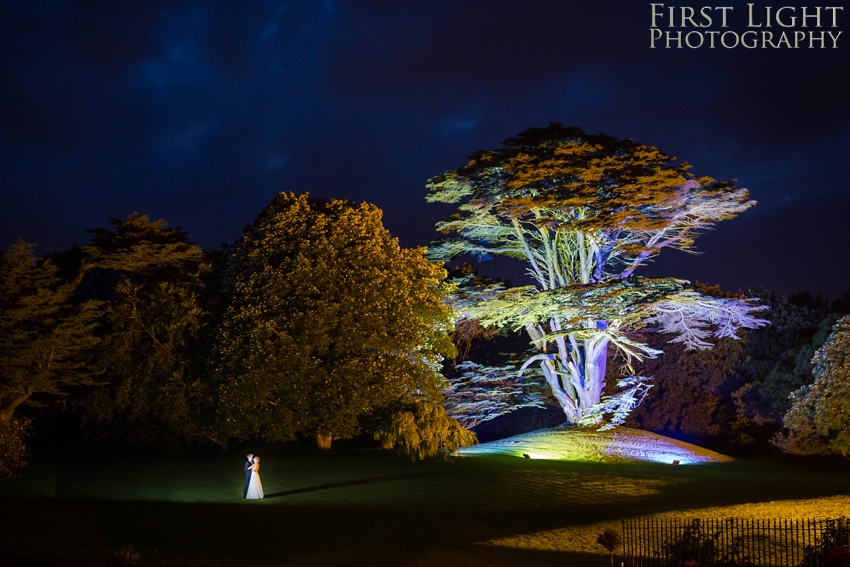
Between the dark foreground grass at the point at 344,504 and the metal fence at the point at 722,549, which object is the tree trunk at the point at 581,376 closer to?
the dark foreground grass at the point at 344,504

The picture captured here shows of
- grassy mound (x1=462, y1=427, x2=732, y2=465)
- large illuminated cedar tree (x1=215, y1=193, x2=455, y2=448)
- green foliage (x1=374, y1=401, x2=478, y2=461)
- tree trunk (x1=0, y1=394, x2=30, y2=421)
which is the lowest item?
grassy mound (x1=462, y1=427, x2=732, y2=465)

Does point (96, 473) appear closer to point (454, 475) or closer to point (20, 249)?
point (20, 249)

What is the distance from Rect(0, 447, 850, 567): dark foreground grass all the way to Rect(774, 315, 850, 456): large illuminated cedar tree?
207 cm

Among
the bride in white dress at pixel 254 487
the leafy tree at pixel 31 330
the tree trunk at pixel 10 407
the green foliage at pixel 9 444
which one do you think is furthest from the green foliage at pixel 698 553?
the tree trunk at pixel 10 407

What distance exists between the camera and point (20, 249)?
25.3m

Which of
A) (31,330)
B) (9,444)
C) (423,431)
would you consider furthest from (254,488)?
(31,330)

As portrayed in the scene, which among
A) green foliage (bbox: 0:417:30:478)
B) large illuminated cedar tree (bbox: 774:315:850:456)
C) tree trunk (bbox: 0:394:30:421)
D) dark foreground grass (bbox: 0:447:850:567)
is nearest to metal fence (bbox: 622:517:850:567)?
dark foreground grass (bbox: 0:447:850:567)

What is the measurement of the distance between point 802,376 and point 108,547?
110ft

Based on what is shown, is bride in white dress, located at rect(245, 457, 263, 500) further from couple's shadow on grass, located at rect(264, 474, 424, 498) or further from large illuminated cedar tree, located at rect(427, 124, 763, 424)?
large illuminated cedar tree, located at rect(427, 124, 763, 424)

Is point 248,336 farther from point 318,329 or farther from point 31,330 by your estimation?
point 31,330

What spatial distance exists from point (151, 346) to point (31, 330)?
18.9ft

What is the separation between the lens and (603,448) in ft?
107

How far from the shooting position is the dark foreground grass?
580 inches

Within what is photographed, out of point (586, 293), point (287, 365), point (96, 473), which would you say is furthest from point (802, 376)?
point (96, 473)
